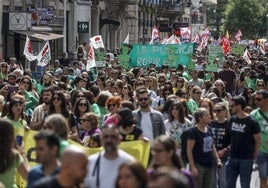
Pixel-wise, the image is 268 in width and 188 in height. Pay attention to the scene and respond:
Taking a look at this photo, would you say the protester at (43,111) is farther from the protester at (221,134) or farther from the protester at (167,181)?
the protester at (167,181)

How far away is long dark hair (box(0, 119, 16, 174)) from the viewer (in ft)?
26.2

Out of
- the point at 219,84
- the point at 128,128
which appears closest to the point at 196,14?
the point at 219,84

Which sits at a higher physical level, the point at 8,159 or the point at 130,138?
the point at 8,159

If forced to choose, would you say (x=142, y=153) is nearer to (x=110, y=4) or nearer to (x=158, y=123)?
(x=158, y=123)

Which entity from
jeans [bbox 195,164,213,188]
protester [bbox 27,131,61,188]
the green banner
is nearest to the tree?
the green banner

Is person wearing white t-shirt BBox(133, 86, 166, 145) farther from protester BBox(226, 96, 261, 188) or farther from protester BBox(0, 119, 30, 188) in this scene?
protester BBox(0, 119, 30, 188)

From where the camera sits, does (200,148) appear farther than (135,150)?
Yes

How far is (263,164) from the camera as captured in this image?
12.4m

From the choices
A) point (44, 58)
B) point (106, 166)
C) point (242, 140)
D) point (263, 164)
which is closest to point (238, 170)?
point (242, 140)

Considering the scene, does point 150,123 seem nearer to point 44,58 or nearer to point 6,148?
point 6,148

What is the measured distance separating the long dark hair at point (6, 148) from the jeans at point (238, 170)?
4409 mm

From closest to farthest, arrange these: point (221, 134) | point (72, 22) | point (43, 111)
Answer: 1. point (221, 134)
2. point (43, 111)
3. point (72, 22)

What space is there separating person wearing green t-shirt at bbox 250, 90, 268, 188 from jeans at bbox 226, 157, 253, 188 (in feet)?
2.00

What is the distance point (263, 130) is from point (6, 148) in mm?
5254
